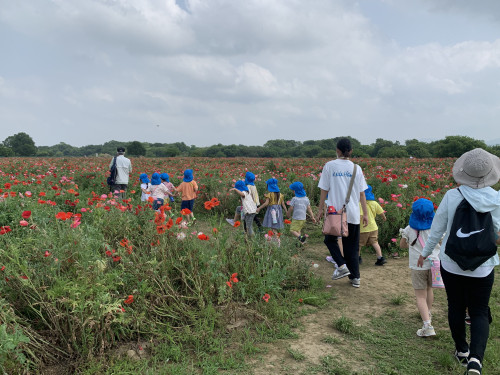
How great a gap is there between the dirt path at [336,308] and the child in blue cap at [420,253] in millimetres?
543

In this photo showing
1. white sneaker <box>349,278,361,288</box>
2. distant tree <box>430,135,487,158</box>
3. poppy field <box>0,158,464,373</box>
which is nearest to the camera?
poppy field <box>0,158,464,373</box>

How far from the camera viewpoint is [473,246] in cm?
232

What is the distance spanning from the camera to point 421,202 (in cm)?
328

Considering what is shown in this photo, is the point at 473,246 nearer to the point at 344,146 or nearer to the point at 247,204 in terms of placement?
the point at 344,146

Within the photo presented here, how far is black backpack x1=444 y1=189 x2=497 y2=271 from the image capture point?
2.32 m

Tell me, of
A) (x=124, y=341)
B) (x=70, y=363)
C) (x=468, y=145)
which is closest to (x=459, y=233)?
(x=124, y=341)

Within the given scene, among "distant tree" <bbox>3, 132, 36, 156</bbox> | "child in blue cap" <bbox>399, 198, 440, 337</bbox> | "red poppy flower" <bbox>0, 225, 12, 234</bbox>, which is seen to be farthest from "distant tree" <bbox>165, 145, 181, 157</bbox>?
"distant tree" <bbox>3, 132, 36, 156</bbox>

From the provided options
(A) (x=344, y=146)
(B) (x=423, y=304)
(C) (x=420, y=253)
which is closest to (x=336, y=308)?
(B) (x=423, y=304)

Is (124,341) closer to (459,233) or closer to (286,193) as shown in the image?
(459,233)

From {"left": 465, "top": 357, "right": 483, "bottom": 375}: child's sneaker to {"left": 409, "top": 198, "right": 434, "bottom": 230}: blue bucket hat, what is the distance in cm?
120

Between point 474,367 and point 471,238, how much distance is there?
35.9 inches

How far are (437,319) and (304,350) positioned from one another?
5.26ft

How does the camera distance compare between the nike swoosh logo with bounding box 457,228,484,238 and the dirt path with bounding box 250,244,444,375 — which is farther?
the dirt path with bounding box 250,244,444,375

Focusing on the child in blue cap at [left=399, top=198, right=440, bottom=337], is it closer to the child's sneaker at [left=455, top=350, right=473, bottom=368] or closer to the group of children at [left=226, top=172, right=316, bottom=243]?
the child's sneaker at [left=455, top=350, right=473, bottom=368]
